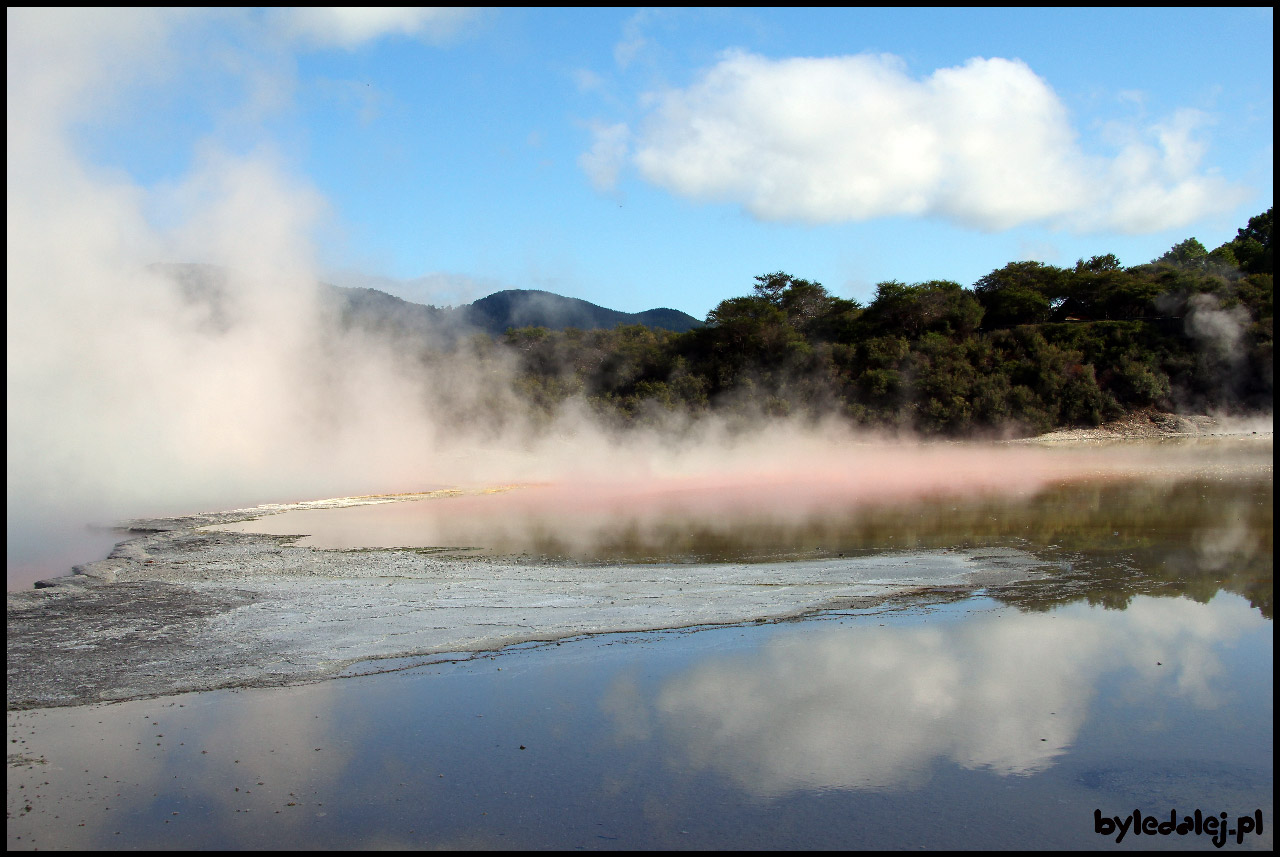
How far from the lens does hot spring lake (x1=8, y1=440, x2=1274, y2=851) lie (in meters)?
3.61

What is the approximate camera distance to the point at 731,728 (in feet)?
14.5

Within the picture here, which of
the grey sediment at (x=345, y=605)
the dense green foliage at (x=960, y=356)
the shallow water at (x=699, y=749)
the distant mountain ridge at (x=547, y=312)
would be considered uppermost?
the distant mountain ridge at (x=547, y=312)

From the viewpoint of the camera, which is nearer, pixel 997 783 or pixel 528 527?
pixel 997 783

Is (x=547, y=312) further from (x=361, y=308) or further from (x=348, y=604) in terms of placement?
(x=348, y=604)

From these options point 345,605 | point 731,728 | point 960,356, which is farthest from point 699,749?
point 960,356

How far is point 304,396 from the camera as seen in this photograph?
19328mm

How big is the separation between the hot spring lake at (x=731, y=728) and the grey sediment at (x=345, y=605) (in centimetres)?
7

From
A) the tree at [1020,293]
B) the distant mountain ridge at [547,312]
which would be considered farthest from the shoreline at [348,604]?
the distant mountain ridge at [547,312]

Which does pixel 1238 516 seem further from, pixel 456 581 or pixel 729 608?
pixel 456 581

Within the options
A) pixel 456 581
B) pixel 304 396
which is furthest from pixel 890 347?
pixel 456 581

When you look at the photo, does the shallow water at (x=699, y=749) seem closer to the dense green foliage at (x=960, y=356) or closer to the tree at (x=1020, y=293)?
the dense green foliage at (x=960, y=356)

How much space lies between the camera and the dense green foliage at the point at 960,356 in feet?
82.8

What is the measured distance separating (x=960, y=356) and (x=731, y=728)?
79.0 ft

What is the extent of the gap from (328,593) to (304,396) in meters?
13.0
